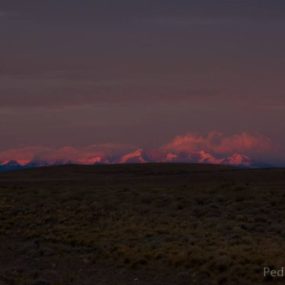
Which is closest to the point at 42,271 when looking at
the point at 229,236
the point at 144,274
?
the point at 144,274

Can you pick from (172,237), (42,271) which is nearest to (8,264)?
(42,271)

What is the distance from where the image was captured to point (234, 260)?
22.1 metres

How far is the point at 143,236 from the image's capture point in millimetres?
30234

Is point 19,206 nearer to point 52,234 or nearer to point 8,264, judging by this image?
point 52,234

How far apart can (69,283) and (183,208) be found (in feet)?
68.2

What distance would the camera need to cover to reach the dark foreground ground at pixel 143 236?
72.2 feet

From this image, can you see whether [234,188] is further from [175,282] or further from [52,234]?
[175,282]

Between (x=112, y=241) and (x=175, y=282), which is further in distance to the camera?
(x=112, y=241)

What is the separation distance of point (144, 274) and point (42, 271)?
4360mm

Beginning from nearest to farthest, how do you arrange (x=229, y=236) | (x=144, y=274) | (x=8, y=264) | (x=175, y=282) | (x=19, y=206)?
1. (x=175, y=282)
2. (x=144, y=274)
3. (x=8, y=264)
4. (x=229, y=236)
5. (x=19, y=206)

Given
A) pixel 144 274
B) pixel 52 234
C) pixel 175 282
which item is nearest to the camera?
pixel 175 282

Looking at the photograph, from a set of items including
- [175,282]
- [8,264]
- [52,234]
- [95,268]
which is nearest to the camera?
[175,282]

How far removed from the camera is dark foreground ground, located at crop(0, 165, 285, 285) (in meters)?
22.0

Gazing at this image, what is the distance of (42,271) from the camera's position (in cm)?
2370
